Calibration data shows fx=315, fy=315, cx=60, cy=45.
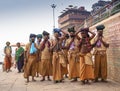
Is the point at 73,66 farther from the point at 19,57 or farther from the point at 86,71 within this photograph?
the point at 19,57

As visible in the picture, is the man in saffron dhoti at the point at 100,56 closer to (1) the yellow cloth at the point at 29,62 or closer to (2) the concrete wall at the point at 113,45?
(2) the concrete wall at the point at 113,45

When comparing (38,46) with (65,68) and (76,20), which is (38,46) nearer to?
(65,68)

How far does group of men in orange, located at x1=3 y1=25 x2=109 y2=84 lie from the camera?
1039 cm

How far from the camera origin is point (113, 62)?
11.1m

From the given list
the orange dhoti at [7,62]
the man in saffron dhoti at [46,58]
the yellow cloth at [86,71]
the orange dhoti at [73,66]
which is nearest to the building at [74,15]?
the orange dhoti at [7,62]

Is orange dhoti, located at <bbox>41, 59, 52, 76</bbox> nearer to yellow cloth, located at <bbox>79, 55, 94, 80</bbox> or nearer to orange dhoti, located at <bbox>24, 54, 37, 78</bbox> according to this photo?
orange dhoti, located at <bbox>24, 54, 37, 78</bbox>

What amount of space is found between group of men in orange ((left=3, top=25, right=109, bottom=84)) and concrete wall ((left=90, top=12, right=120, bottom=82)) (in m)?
0.36

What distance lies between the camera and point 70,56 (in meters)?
11.4

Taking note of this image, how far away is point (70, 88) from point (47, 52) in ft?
8.90

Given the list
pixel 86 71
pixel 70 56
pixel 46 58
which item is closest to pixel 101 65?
pixel 86 71

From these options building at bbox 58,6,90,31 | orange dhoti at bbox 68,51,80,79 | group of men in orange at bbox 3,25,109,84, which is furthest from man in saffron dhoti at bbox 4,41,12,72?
building at bbox 58,6,90,31

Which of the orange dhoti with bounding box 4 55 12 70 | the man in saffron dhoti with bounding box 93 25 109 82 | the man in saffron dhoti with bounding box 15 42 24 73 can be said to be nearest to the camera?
the man in saffron dhoti with bounding box 93 25 109 82

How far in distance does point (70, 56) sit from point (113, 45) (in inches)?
62.7

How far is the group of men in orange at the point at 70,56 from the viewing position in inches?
409
